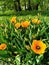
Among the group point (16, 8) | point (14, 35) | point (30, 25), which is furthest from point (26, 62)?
point (16, 8)

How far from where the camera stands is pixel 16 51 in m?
4.04

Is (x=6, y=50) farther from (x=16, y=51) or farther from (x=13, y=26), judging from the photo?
(x=13, y=26)

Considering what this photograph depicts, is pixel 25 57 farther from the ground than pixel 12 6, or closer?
farther from the ground

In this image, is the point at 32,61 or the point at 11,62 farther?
the point at 11,62

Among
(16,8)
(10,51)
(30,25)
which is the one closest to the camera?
(10,51)

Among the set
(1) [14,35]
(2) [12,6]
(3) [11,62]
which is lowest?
(2) [12,6]

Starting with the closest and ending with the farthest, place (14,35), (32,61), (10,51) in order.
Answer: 1. (32,61)
2. (10,51)
3. (14,35)

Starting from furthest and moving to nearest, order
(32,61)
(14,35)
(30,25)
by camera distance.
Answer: (30,25) → (14,35) → (32,61)

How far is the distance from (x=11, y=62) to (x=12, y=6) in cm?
3315

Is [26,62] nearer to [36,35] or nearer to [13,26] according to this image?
[36,35]

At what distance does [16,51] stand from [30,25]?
818 mm

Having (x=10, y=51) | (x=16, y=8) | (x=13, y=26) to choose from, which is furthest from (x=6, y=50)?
(x=16, y=8)

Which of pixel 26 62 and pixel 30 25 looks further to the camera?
pixel 30 25

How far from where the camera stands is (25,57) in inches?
156
